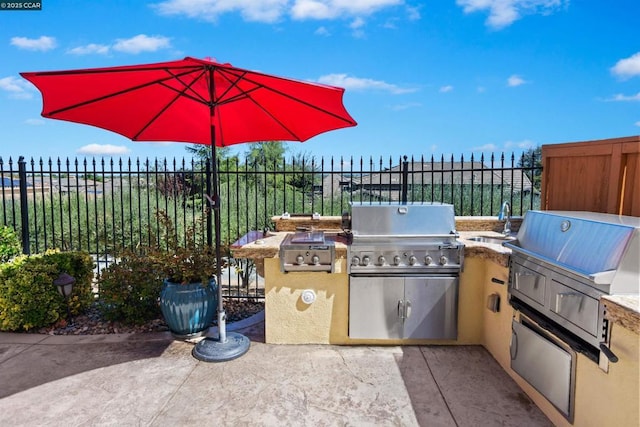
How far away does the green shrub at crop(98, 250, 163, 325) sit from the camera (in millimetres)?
4168

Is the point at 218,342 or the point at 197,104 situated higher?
the point at 197,104

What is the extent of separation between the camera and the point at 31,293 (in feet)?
13.2

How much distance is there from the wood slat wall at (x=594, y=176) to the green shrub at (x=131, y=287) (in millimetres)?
4128

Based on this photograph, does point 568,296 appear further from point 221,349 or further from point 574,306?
point 221,349

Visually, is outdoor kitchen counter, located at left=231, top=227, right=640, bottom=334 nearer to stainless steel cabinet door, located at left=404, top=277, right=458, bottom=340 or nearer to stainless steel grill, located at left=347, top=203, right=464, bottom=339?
stainless steel grill, located at left=347, top=203, right=464, bottom=339

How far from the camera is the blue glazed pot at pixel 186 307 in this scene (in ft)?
12.2

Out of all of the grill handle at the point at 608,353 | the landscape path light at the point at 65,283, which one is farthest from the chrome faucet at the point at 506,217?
the landscape path light at the point at 65,283

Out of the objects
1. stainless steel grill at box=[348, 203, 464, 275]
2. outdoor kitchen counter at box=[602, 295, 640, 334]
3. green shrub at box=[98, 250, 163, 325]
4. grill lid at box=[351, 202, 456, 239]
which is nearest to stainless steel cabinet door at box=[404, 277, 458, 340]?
stainless steel grill at box=[348, 203, 464, 275]

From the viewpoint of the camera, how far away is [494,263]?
11.0ft

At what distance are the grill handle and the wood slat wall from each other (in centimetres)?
141

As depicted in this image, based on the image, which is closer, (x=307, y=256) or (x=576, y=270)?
(x=576, y=270)

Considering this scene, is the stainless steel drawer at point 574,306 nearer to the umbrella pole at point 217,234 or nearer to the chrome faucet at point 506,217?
the chrome faucet at point 506,217

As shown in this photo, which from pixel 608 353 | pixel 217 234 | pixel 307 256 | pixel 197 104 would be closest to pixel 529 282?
pixel 608 353

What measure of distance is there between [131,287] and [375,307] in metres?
2.67
